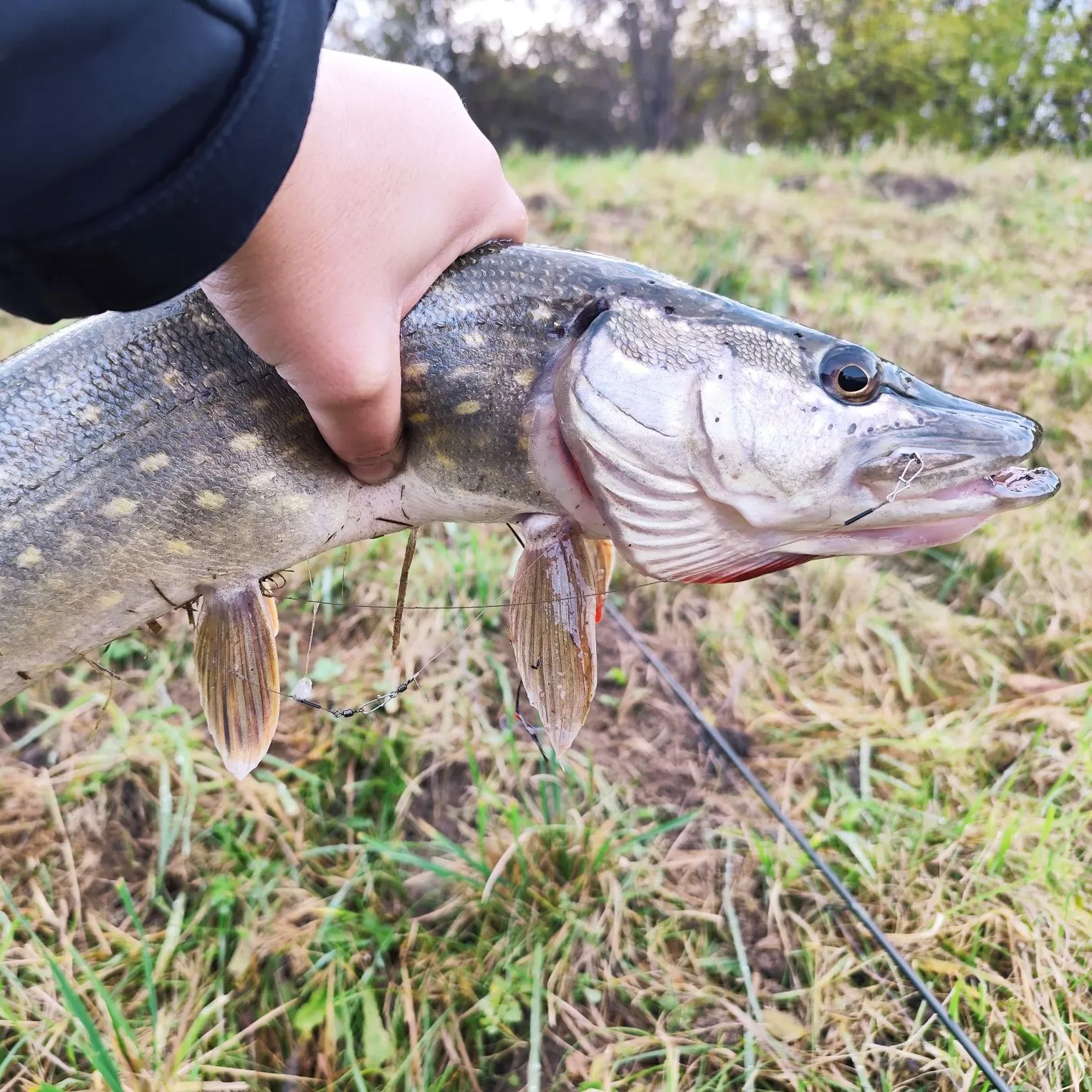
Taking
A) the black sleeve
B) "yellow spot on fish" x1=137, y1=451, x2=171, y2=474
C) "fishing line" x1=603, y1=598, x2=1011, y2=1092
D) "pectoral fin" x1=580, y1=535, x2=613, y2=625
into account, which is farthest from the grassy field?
the black sleeve

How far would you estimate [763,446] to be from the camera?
3.96ft

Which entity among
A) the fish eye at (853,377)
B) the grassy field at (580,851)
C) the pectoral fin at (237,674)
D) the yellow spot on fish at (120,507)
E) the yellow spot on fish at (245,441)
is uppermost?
the fish eye at (853,377)

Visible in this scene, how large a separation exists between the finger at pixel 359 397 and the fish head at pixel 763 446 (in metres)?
0.27

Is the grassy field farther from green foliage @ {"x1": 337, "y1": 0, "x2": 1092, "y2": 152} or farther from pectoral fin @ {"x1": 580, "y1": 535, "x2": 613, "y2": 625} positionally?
green foliage @ {"x1": 337, "y1": 0, "x2": 1092, "y2": 152}

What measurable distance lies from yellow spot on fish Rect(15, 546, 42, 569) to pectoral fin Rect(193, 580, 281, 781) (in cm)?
25

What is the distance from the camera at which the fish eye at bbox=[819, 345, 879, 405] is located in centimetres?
123

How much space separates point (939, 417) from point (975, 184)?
625cm

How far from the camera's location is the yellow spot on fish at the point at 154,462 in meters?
1.29

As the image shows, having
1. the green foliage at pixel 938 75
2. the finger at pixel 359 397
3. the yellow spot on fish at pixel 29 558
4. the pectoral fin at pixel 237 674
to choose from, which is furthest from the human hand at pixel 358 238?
the green foliage at pixel 938 75

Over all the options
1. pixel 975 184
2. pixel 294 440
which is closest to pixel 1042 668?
pixel 294 440

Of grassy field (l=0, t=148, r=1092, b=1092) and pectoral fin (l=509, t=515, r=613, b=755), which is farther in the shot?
grassy field (l=0, t=148, r=1092, b=1092)

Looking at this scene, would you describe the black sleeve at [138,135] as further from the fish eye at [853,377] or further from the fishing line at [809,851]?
the fishing line at [809,851]

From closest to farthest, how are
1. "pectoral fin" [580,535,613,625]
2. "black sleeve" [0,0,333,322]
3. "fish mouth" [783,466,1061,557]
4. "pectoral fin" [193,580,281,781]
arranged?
"black sleeve" [0,0,333,322] → "fish mouth" [783,466,1061,557] → "pectoral fin" [193,580,281,781] → "pectoral fin" [580,535,613,625]

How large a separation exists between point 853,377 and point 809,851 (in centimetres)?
108
